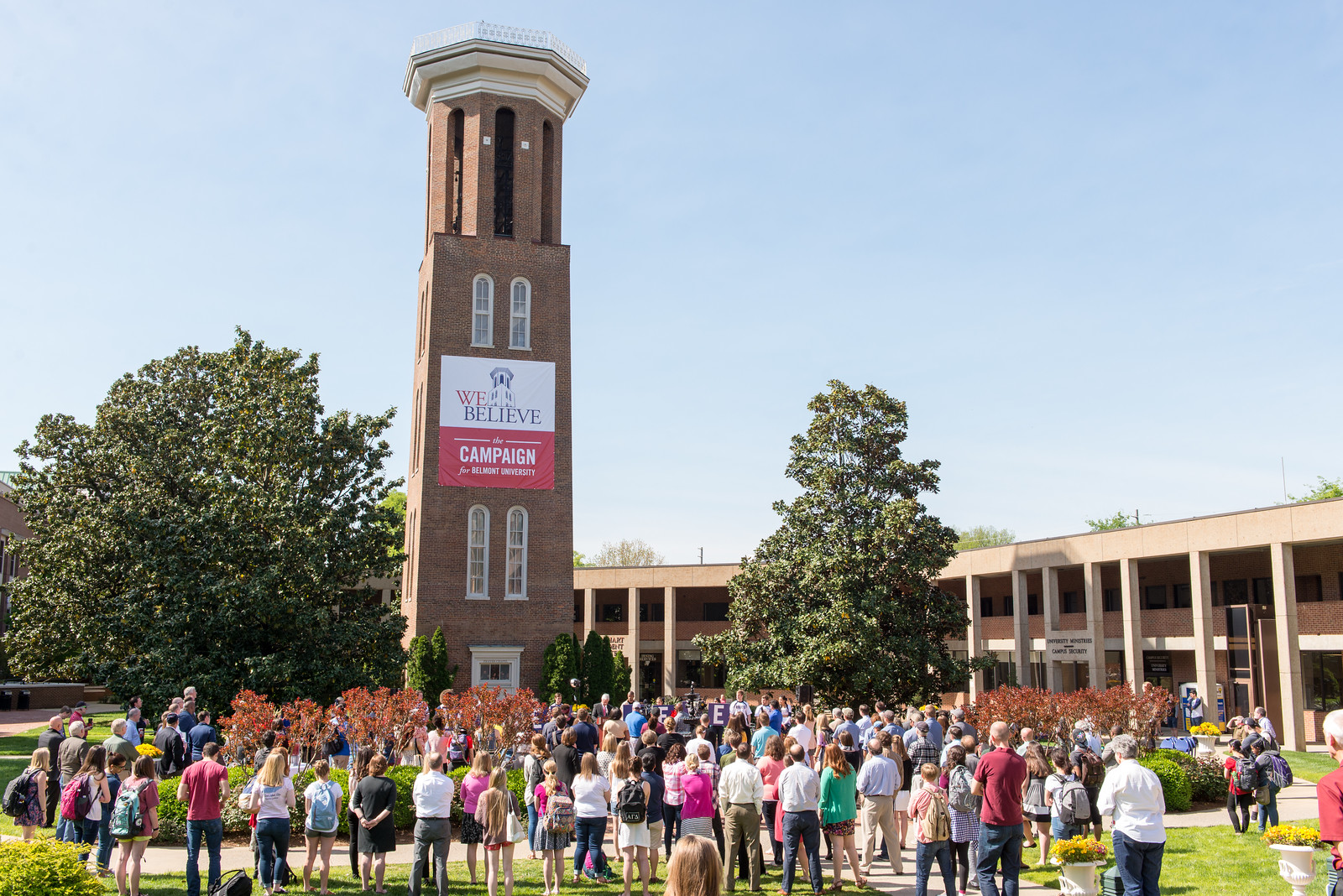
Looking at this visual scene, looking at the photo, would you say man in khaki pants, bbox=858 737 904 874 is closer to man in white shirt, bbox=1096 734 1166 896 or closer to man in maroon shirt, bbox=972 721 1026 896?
man in maroon shirt, bbox=972 721 1026 896

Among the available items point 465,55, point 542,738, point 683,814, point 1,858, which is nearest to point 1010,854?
point 683,814

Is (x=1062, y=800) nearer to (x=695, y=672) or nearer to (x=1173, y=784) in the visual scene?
(x=1173, y=784)

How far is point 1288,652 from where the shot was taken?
92.9 feet

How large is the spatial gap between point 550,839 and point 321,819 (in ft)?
8.36

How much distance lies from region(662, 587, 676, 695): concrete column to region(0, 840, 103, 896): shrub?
140ft

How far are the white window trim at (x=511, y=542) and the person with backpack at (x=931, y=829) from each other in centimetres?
2413

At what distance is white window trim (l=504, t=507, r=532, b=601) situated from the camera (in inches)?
1340

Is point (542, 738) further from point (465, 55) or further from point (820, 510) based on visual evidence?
point (465, 55)

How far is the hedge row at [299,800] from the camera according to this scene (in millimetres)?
14641

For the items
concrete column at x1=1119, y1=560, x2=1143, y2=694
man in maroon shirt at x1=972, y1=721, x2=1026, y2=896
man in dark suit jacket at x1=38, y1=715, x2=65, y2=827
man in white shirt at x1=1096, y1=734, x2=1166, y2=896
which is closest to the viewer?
man in white shirt at x1=1096, y1=734, x2=1166, y2=896

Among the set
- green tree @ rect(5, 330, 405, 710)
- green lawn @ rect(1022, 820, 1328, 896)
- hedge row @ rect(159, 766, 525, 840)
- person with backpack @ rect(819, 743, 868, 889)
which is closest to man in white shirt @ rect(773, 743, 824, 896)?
person with backpack @ rect(819, 743, 868, 889)

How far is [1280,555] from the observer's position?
28578 millimetres

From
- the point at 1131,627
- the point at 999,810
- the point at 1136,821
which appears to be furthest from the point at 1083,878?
the point at 1131,627

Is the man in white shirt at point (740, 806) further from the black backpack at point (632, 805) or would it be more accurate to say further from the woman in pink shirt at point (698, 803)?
the black backpack at point (632, 805)
